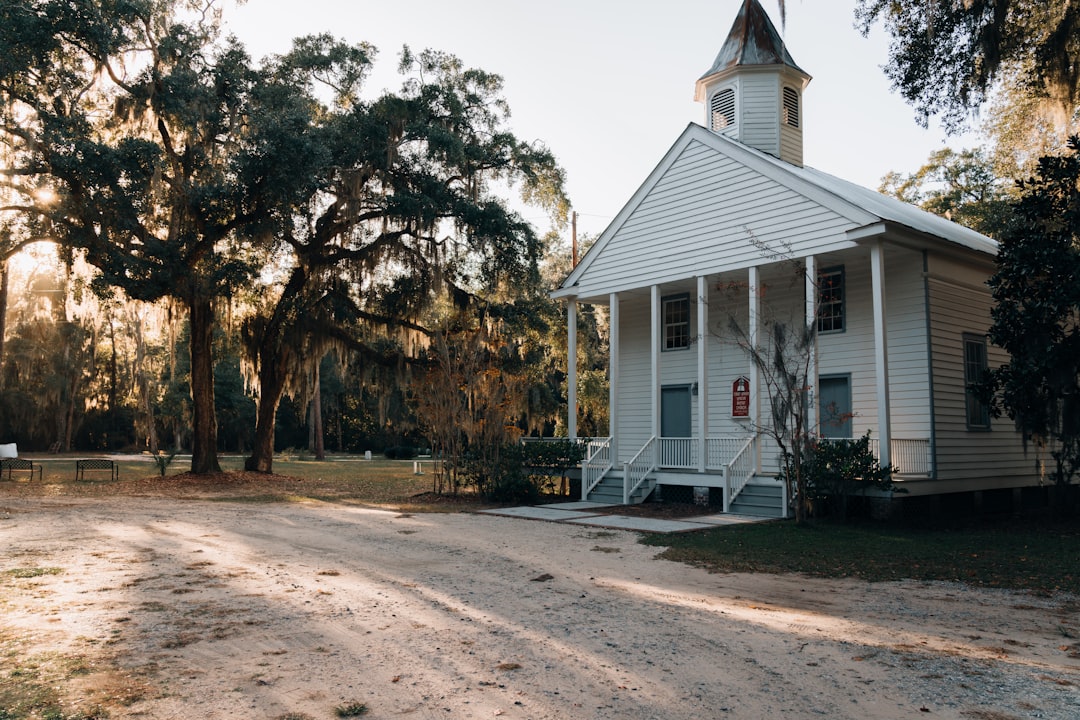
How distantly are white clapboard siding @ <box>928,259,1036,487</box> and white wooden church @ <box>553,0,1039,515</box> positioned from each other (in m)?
0.04

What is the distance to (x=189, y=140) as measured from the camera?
19.4 metres

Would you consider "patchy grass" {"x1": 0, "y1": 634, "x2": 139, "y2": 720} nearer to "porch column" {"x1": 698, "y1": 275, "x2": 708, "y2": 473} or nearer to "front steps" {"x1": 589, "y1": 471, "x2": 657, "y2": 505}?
"porch column" {"x1": 698, "y1": 275, "x2": 708, "y2": 473}

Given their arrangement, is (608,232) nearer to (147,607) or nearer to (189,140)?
(189,140)

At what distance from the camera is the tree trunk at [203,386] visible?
21.2 m

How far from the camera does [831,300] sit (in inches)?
586

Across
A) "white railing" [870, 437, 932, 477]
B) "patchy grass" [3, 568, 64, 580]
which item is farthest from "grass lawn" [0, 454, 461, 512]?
"white railing" [870, 437, 932, 477]

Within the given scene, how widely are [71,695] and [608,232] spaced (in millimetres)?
15044

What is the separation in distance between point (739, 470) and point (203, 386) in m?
15.0

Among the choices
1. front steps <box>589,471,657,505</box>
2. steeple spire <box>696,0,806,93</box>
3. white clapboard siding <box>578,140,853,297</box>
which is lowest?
front steps <box>589,471,657,505</box>

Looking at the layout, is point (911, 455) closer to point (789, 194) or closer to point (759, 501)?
point (759, 501)

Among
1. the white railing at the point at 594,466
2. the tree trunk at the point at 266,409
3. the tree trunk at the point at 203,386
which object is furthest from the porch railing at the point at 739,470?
the tree trunk at the point at 203,386

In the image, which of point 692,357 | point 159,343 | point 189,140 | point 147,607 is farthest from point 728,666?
point 159,343

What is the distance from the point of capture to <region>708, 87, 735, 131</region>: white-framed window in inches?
697

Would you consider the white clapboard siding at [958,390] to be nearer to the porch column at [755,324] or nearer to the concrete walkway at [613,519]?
the porch column at [755,324]
